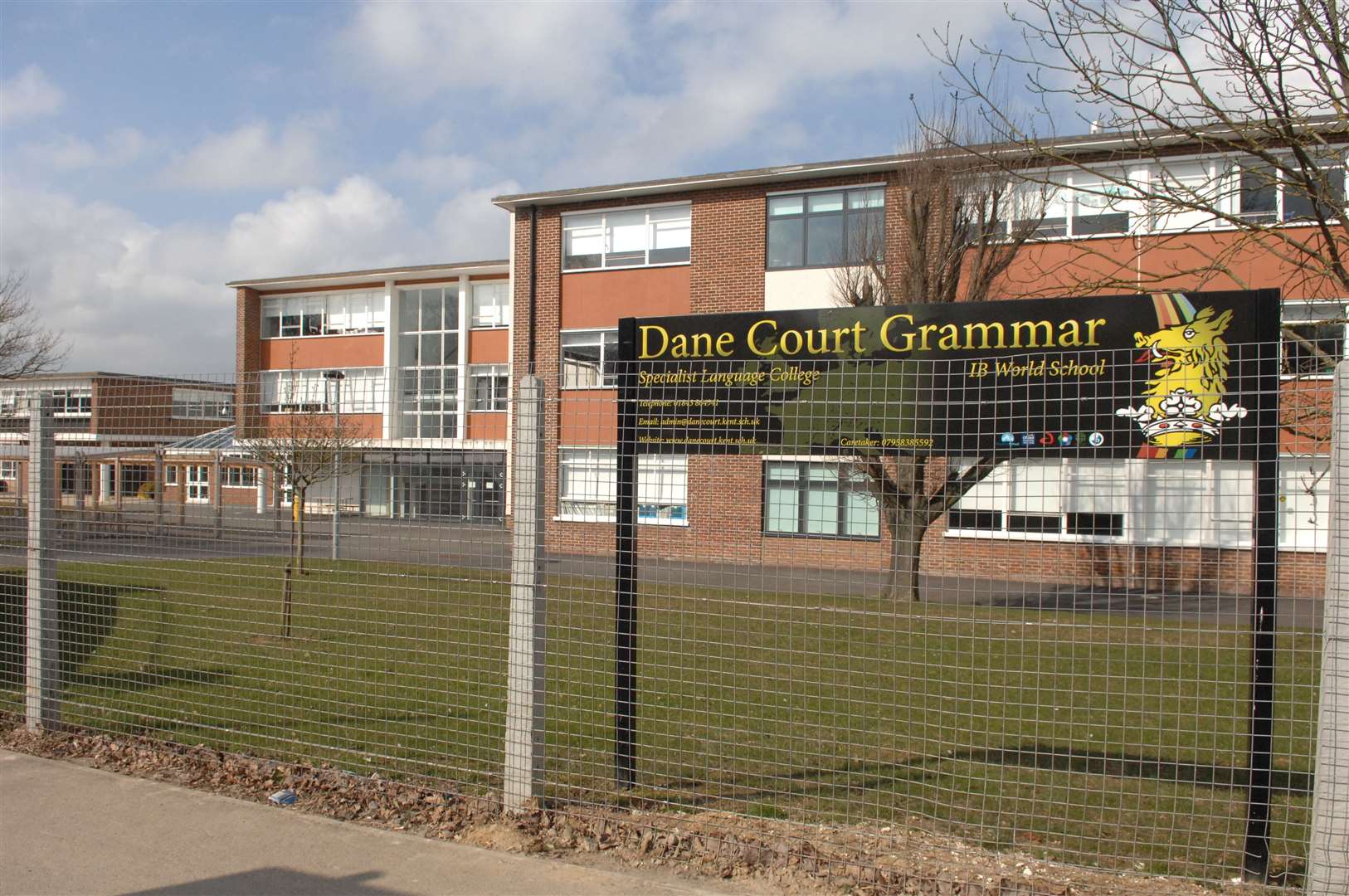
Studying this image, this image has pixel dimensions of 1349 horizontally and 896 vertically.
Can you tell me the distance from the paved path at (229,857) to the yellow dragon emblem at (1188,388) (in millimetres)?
2643

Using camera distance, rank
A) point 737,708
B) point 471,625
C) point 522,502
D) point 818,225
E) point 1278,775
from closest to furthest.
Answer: point 522,502 < point 1278,775 < point 737,708 < point 471,625 < point 818,225

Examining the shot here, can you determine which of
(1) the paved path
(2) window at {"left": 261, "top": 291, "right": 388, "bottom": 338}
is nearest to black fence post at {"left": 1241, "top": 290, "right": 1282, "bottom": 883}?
(1) the paved path

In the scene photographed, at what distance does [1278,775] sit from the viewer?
592 centimetres

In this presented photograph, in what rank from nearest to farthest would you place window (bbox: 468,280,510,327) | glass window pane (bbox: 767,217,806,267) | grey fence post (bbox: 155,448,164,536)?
grey fence post (bbox: 155,448,164,536)
glass window pane (bbox: 767,217,806,267)
window (bbox: 468,280,510,327)

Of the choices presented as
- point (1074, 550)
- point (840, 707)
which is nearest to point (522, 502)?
point (1074, 550)

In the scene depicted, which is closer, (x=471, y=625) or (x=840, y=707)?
(x=840, y=707)

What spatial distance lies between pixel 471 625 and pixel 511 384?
219 inches

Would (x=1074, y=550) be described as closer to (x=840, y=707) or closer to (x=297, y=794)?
(x=840, y=707)

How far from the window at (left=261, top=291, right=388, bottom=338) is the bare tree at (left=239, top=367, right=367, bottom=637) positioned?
27.2 meters

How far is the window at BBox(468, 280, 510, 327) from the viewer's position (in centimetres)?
3362

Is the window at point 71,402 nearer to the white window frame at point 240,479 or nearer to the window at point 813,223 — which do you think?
the white window frame at point 240,479

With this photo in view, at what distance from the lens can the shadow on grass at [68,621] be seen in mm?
6812

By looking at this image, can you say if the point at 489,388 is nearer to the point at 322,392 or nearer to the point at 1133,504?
the point at 322,392

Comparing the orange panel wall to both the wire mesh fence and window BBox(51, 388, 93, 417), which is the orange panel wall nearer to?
the wire mesh fence
